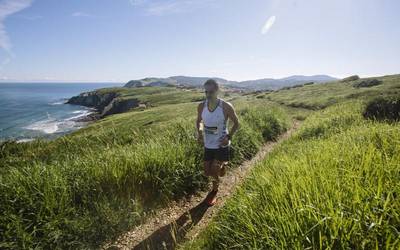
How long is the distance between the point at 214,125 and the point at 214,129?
10 centimetres

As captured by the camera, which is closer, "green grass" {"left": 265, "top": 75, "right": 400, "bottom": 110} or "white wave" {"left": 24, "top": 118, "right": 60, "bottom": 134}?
"green grass" {"left": 265, "top": 75, "right": 400, "bottom": 110}

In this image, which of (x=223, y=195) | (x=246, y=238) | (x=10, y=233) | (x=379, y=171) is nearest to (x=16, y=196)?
(x=10, y=233)

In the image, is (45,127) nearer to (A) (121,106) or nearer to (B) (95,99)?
(A) (121,106)

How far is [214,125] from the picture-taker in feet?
20.7

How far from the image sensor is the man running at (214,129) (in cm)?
625

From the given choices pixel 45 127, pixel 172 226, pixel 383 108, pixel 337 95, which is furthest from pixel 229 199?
pixel 45 127

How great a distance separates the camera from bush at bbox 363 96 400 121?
42.3 feet

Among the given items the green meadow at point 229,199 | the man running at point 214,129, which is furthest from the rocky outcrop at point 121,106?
the man running at point 214,129

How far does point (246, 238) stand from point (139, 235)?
2747 millimetres

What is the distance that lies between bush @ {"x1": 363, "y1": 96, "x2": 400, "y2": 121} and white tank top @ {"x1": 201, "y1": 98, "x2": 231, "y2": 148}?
974 cm

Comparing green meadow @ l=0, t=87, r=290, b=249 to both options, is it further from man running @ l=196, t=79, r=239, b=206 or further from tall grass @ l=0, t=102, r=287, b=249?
man running @ l=196, t=79, r=239, b=206

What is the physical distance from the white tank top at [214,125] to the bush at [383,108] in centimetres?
974

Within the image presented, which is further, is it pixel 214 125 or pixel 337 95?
pixel 337 95

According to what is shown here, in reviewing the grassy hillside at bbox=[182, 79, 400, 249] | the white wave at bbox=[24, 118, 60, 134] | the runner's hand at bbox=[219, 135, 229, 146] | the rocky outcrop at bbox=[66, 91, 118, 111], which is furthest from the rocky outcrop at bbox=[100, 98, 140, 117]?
the grassy hillside at bbox=[182, 79, 400, 249]
